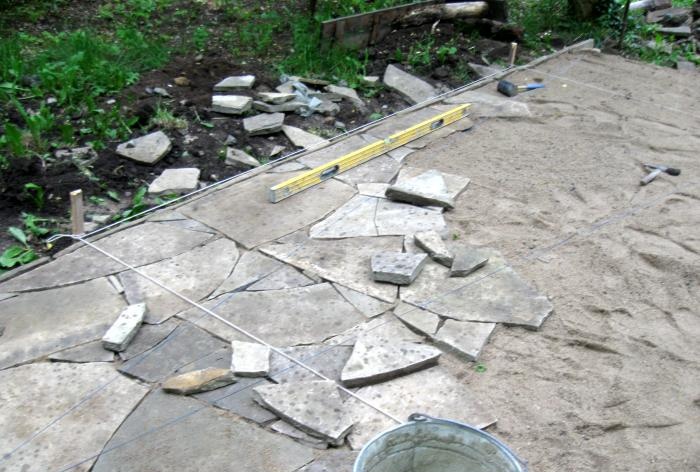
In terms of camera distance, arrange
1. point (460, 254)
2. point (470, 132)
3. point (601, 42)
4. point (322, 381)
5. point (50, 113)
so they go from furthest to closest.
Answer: point (601, 42)
point (470, 132)
point (50, 113)
point (460, 254)
point (322, 381)

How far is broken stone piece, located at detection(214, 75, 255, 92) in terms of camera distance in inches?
257

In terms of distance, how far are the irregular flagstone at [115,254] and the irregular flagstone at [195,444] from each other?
1170 millimetres

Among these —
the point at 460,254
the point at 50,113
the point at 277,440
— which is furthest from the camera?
the point at 50,113

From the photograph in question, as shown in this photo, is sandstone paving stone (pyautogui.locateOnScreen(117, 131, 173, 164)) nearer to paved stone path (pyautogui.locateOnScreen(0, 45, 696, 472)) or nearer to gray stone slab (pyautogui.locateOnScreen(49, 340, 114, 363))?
→ paved stone path (pyautogui.locateOnScreen(0, 45, 696, 472))

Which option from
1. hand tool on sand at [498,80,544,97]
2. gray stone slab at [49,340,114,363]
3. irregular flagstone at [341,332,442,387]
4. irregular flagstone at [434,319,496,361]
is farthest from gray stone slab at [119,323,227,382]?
hand tool on sand at [498,80,544,97]

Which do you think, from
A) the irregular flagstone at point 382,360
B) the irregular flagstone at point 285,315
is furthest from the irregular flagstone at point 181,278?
the irregular flagstone at point 382,360

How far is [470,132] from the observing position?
20.6 ft

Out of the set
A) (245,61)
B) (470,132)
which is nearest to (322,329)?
(470,132)

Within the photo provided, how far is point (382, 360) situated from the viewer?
354 cm

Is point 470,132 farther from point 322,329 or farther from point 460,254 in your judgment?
point 322,329

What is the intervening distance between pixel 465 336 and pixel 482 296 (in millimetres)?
410

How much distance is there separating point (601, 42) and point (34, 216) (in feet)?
22.4

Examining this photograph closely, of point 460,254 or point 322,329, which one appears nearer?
point 322,329

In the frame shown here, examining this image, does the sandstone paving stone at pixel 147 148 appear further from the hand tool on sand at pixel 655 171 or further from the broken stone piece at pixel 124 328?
the hand tool on sand at pixel 655 171
